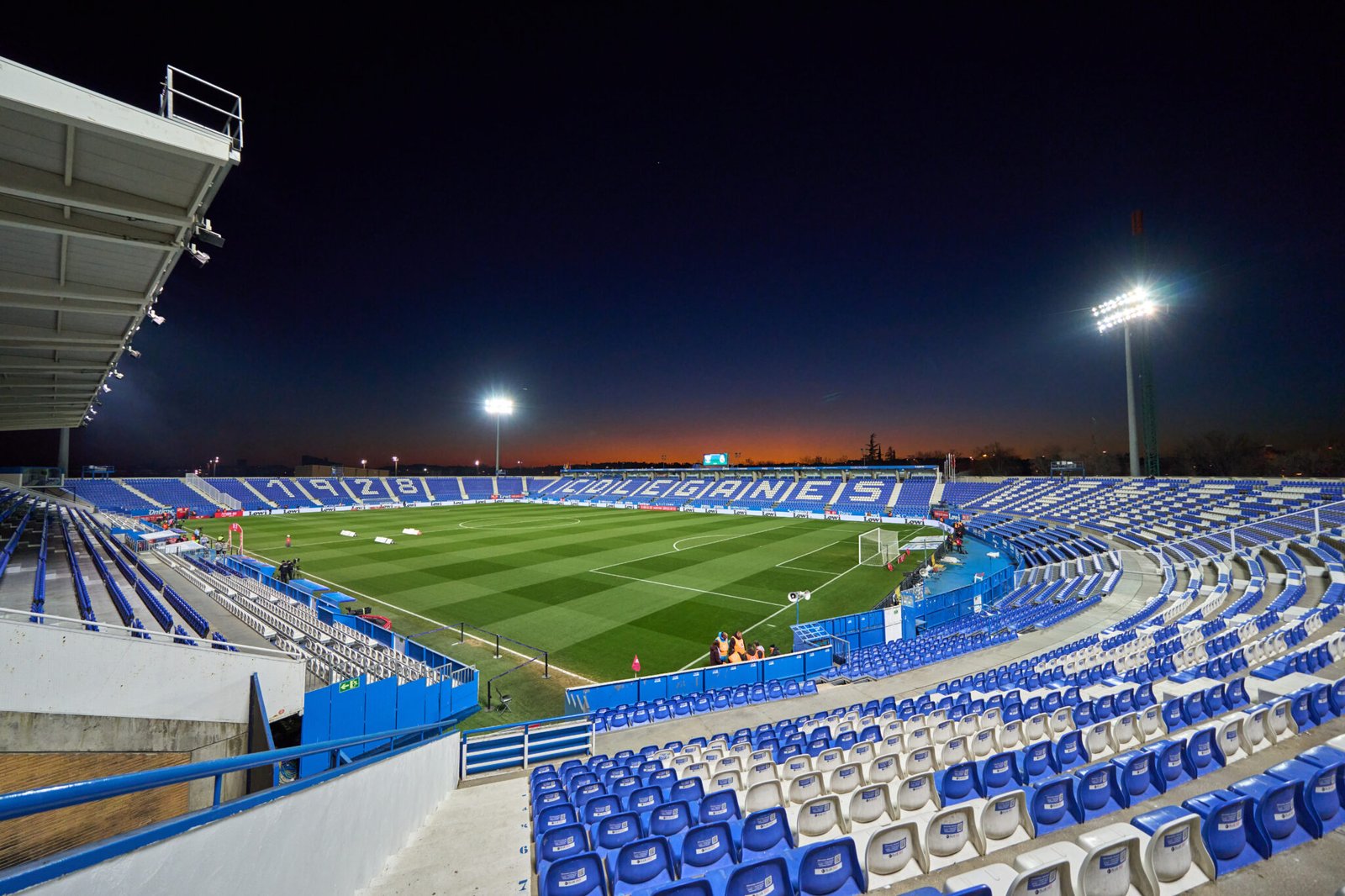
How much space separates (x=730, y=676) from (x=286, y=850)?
12889 millimetres

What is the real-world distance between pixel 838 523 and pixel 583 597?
34.7m

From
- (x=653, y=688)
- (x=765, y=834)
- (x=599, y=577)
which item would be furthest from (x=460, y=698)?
(x=599, y=577)

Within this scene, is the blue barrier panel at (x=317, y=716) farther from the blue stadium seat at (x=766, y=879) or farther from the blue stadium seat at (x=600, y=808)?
the blue stadium seat at (x=766, y=879)

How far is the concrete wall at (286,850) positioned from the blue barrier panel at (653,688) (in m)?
8.21

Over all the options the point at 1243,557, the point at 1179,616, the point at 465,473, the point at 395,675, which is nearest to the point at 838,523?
the point at 1243,557

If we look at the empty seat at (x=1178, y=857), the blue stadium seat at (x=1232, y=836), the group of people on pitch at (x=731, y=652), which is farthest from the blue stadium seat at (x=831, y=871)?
the group of people on pitch at (x=731, y=652)

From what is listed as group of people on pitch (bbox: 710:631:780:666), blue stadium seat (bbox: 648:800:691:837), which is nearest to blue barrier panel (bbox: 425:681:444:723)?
group of people on pitch (bbox: 710:631:780:666)

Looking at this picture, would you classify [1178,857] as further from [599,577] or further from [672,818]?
[599,577]

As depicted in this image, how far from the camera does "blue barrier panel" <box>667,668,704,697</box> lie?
13.9m

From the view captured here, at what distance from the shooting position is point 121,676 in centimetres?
788

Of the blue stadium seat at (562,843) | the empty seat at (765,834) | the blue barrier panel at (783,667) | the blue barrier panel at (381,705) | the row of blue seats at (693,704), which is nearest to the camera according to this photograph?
the empty seat at (765,834)

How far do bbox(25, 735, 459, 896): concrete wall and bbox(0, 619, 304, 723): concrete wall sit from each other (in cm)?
539

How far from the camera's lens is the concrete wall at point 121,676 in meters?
6.98

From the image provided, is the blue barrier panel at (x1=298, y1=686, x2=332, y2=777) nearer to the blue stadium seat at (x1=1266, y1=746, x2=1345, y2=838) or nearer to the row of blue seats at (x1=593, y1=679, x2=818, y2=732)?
the row of blue seats at (x1=593, y1=679, x2=818, y2=732)
